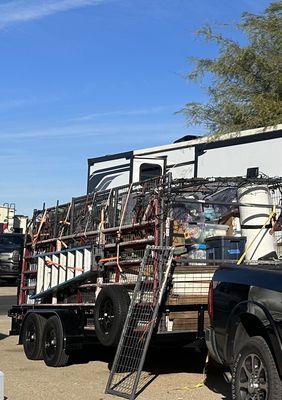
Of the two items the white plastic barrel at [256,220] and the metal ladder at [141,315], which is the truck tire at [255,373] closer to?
the metal ladder at [141,315]

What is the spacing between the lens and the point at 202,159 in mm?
11867

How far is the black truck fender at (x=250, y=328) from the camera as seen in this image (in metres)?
5.23

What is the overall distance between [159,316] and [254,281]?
185cm

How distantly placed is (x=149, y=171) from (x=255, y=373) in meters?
8.21

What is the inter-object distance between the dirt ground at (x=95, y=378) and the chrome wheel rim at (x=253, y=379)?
1.14 m

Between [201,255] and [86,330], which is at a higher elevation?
[201,255]

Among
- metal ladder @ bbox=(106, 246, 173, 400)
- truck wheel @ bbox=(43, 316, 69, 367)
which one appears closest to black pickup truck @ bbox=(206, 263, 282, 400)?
metal ladder @ bbox=(106, 246, 173, 400)

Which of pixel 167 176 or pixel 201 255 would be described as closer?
pixel 167 176

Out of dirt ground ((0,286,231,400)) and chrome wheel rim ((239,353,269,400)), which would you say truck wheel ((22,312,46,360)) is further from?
chrome wheel rim ((239,353,269,400))

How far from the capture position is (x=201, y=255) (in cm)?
851

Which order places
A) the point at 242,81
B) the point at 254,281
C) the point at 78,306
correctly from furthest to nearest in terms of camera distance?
the point at 242,81 < the point at 78,306 < the point at 254,281

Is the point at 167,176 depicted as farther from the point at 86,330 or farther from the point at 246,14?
the point at 246,14

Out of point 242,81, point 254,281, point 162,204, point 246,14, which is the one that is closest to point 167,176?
point 162,204

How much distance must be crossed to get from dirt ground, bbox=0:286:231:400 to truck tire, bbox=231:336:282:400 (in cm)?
110
